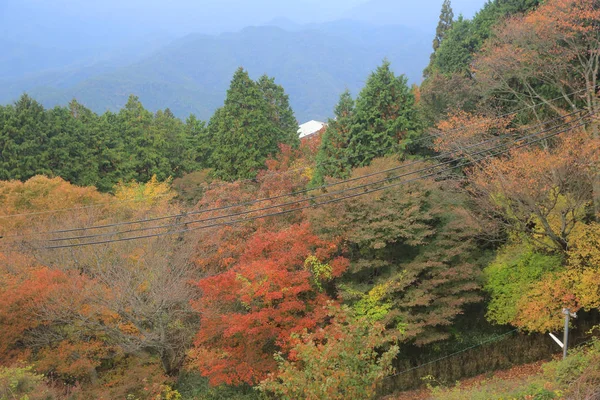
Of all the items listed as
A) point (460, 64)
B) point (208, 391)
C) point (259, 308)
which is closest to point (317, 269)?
point (259, 308)

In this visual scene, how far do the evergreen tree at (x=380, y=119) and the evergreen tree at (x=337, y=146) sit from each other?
46cm

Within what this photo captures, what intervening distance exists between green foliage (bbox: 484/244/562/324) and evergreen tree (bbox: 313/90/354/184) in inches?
299

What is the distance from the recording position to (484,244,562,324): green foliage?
48.3 feet

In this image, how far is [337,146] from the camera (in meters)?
22.5

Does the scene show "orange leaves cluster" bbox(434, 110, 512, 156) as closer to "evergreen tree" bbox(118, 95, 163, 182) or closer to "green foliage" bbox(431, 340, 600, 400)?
"green foliage" bbox(431, 340, 600, 400)

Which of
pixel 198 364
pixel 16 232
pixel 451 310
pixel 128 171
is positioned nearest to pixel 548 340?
pixel 451 310

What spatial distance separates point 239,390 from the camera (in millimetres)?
15578

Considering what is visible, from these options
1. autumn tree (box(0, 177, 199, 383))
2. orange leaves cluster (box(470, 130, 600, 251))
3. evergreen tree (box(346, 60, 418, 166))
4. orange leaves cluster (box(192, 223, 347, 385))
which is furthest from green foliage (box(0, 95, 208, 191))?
orange leaves cluster (box(470, 130, 600, 251))

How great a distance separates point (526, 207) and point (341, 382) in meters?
8.75

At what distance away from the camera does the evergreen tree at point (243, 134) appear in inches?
1134

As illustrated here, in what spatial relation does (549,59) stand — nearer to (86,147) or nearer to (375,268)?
(375,268)

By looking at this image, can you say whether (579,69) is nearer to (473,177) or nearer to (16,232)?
(473,177)

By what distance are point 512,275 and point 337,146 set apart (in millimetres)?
10072

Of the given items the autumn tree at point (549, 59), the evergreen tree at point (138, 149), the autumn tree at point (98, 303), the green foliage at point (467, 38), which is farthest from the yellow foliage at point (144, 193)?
the autumn tree at point (549, 59)
